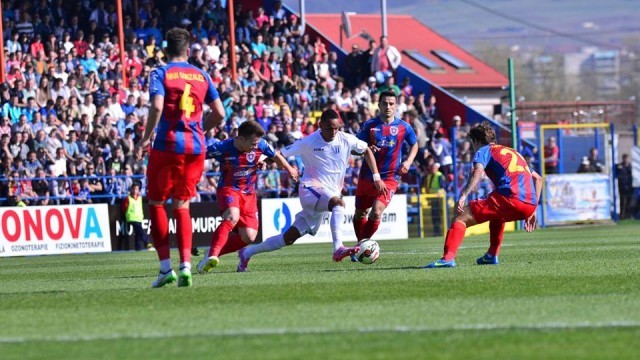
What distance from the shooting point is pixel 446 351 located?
7031 mm

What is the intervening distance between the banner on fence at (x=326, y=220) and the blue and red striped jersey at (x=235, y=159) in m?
11.6

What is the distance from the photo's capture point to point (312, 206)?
1474cm

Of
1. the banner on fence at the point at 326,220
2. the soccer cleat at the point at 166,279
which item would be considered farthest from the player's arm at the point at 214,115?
the banner on fence at the point at 326,220

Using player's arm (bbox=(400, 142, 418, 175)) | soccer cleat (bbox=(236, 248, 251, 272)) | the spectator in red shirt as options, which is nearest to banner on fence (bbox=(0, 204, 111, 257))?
the spectator in red shirt

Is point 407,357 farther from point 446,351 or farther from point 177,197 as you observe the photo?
point 177,197

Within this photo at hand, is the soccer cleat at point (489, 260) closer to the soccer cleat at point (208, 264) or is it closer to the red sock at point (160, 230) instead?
the soccer cleat at point (208, 264)

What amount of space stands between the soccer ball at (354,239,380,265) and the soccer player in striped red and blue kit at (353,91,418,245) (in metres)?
1.94

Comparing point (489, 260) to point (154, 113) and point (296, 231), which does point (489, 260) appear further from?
point (154, 113)

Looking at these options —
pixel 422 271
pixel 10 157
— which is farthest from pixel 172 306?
pixel 10 157

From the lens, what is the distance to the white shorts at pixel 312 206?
14.7 metres

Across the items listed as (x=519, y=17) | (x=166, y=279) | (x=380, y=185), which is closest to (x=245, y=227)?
(x=380, y=185)

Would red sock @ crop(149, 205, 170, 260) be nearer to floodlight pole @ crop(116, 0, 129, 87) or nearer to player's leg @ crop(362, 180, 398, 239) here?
player's leg @ crop(362, 180, 398, 239)

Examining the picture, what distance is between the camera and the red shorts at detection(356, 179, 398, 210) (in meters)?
16.4

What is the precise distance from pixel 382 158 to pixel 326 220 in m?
12.0
